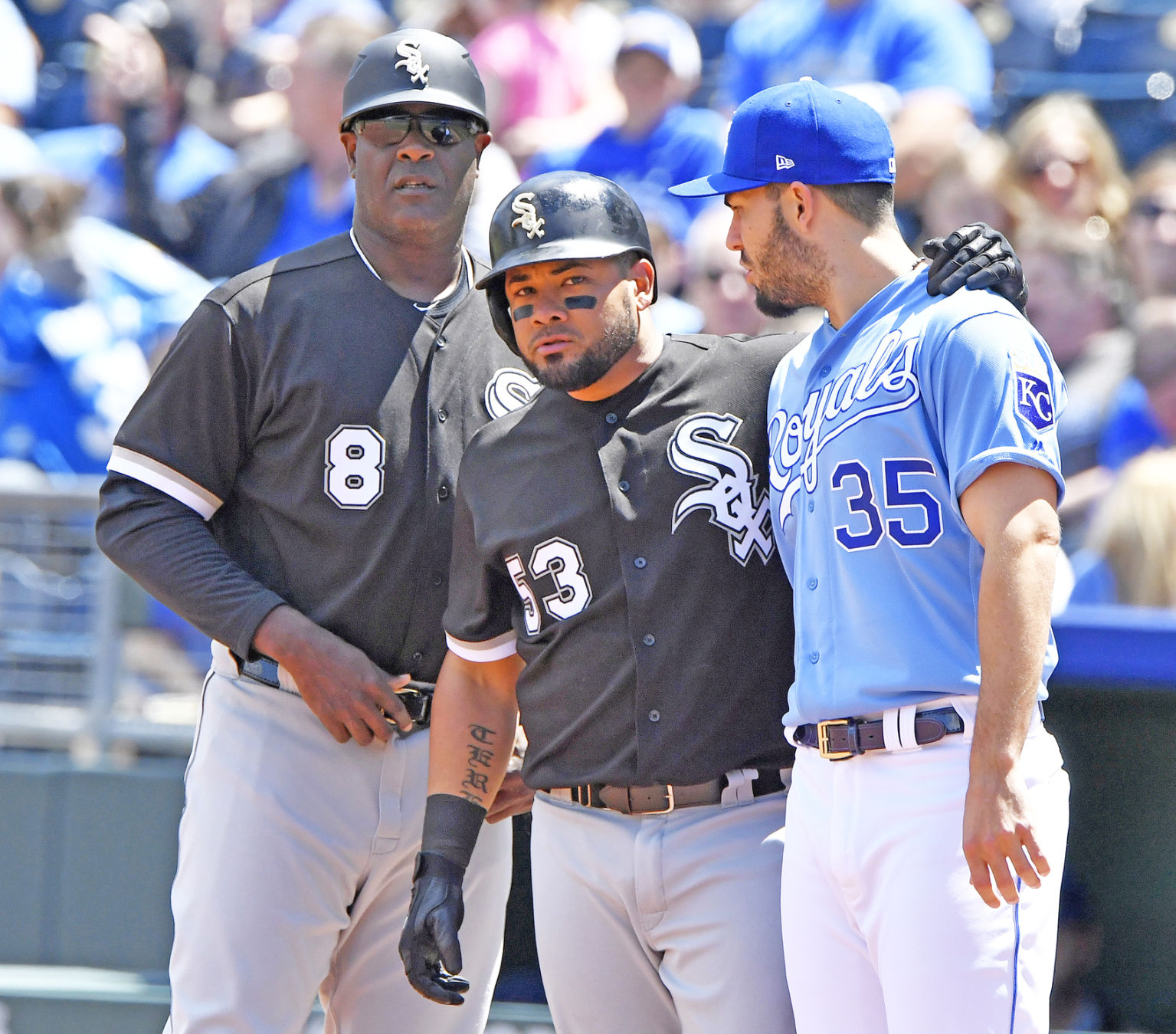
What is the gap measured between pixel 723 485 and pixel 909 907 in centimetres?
80

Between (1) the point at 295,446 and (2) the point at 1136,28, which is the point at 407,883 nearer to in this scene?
(1) the point at 295,446

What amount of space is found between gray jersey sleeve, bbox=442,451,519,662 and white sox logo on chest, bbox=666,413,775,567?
37 cm

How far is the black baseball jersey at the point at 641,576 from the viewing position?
259cm

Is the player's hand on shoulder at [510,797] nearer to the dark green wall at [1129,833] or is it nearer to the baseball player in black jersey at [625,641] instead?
the baseball player in black jersey at [625,641]

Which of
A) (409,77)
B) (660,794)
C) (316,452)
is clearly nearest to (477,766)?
(660,794)

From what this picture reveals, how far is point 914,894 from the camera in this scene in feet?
7.31

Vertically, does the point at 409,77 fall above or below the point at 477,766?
above

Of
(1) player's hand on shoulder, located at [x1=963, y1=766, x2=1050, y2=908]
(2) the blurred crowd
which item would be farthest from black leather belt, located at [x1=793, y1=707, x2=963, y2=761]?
(2) the blurred crowd

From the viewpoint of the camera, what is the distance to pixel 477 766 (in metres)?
2.81

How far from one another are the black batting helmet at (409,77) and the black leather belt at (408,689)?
108cm

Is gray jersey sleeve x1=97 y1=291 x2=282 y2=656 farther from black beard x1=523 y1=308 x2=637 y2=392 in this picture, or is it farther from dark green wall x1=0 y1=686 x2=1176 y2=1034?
dark green wall x1=0 y1=686 x2=1176 y2=1034

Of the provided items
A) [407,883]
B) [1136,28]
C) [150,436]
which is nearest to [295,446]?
[150,436]

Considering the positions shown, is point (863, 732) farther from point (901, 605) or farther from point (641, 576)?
point (641, 576)

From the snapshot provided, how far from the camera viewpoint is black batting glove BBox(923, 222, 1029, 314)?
93.5 inches
